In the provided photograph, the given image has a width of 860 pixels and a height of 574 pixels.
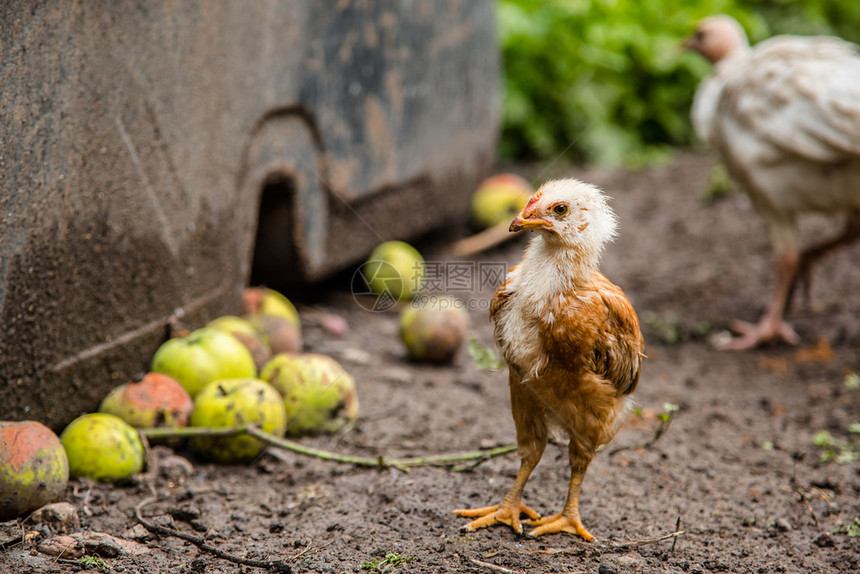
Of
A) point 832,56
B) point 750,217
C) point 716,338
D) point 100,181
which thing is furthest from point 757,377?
point 100,181

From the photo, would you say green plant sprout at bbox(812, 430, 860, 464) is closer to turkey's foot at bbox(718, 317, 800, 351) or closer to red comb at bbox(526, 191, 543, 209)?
turkey's foot at bbox(718, 317, 800, 351)

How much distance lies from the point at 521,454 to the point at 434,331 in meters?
2.03

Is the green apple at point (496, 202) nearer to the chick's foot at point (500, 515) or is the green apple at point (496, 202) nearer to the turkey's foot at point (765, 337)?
the turkey's foot at point (765, 337)

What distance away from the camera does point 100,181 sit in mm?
3584

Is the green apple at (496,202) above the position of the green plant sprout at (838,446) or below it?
above

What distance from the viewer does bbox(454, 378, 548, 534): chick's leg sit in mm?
3051

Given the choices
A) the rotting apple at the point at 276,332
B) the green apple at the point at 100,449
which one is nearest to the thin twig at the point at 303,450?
the green apple at the point at 100,449

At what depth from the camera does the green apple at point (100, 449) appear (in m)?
3.38

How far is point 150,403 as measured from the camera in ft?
12.1

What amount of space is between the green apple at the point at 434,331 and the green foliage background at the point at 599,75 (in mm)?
5259

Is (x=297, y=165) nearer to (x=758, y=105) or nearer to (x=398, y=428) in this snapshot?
(x=398, y=428)

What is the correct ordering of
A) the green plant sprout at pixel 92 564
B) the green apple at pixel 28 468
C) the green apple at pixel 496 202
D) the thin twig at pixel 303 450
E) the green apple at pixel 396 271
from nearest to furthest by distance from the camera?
the green plant sprout at pixel 92 564 < the green apple at pixel 28 468 < the thin twig at pixel 303 450 < the green apple at pixel 396 271 < the green apple at pixel 496 202

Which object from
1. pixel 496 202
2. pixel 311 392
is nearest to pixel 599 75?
pixel 496 202

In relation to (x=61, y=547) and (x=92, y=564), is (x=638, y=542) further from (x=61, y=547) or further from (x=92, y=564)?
(x=61, y=547)
